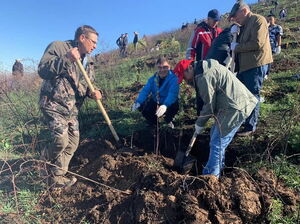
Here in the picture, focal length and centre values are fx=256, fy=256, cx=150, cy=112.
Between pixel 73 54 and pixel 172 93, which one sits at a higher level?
pixel 73 54

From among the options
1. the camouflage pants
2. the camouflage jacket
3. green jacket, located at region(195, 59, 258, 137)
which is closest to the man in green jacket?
green jacket, located at region(195, 59, 258, 137)

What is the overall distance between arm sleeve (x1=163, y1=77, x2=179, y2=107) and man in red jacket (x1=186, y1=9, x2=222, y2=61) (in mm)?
798

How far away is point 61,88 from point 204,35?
2.50 meters

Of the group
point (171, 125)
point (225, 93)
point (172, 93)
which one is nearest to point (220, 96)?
point (225, 93)

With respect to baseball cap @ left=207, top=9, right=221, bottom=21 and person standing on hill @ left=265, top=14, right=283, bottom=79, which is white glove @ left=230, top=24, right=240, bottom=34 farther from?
person standing on hill @ left=265, top=14, right=283, bottom=79

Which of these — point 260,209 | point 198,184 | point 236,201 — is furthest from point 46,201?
point 260,209

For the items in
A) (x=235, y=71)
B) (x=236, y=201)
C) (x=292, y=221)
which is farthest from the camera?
(x=235, y=71)

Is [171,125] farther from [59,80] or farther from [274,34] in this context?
[274,34]

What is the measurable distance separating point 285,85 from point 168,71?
9.78ft

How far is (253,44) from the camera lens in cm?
330

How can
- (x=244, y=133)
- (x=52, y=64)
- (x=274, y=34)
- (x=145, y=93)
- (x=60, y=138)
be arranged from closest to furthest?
(x=52, y=64) → (x=60, y=138) → (x=244, y=133) → (x=145, y=93) → (x=274, y=34)

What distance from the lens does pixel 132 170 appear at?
10.4 feet

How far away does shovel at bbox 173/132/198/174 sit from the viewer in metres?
3.12

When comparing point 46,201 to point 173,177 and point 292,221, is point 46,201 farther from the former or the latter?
point 292,221
